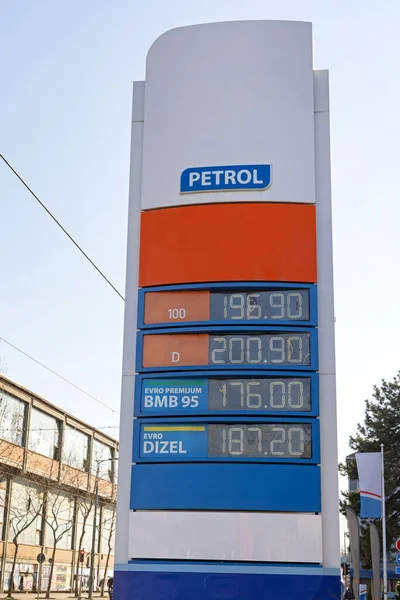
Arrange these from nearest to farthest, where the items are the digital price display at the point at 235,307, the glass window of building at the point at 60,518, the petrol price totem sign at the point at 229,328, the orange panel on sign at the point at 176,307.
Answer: the petrol price totem sign at the point at 229,328 → the digital price display at the point at 235,307 → the orange panel on sign at the point at 176,307 → the glass window of building at the point at 60,518

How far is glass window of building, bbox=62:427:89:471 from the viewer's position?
57688 millimetres

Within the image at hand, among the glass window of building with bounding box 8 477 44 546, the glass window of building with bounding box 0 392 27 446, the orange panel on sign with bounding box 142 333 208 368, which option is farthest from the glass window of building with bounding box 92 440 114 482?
the orange panel on sign with bounding box 142 333 208 368

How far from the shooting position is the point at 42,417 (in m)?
53.7

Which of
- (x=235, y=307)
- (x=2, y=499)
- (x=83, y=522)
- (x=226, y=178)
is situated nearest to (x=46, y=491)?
(x=2, y=499)

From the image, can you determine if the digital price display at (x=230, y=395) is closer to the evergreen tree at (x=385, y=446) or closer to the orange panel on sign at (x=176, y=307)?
the orange panel on sign at (x=176, y=307)

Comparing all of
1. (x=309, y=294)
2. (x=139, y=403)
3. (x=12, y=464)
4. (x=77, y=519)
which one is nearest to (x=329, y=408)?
(x=309, y=294)

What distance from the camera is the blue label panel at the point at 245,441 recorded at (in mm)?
11000

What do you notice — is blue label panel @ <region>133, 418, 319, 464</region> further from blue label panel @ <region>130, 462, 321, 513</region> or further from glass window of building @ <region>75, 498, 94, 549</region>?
glass window of building @ <region>75, 498, 94, 549</region>

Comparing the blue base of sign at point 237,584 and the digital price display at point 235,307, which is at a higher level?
the digital price display at point 235,307

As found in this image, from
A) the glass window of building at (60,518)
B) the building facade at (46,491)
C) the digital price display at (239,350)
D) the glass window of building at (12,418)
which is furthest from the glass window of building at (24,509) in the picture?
the digital price display at (239,350)

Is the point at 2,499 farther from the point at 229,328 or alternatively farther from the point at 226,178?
the point at 229,328

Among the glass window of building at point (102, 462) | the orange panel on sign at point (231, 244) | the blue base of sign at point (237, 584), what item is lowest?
the blue base of sign at point (237, 584)

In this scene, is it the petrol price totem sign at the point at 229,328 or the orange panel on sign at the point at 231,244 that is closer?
the petrol price totem sign at the point at 229,328

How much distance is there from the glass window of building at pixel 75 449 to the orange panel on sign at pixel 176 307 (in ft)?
152
